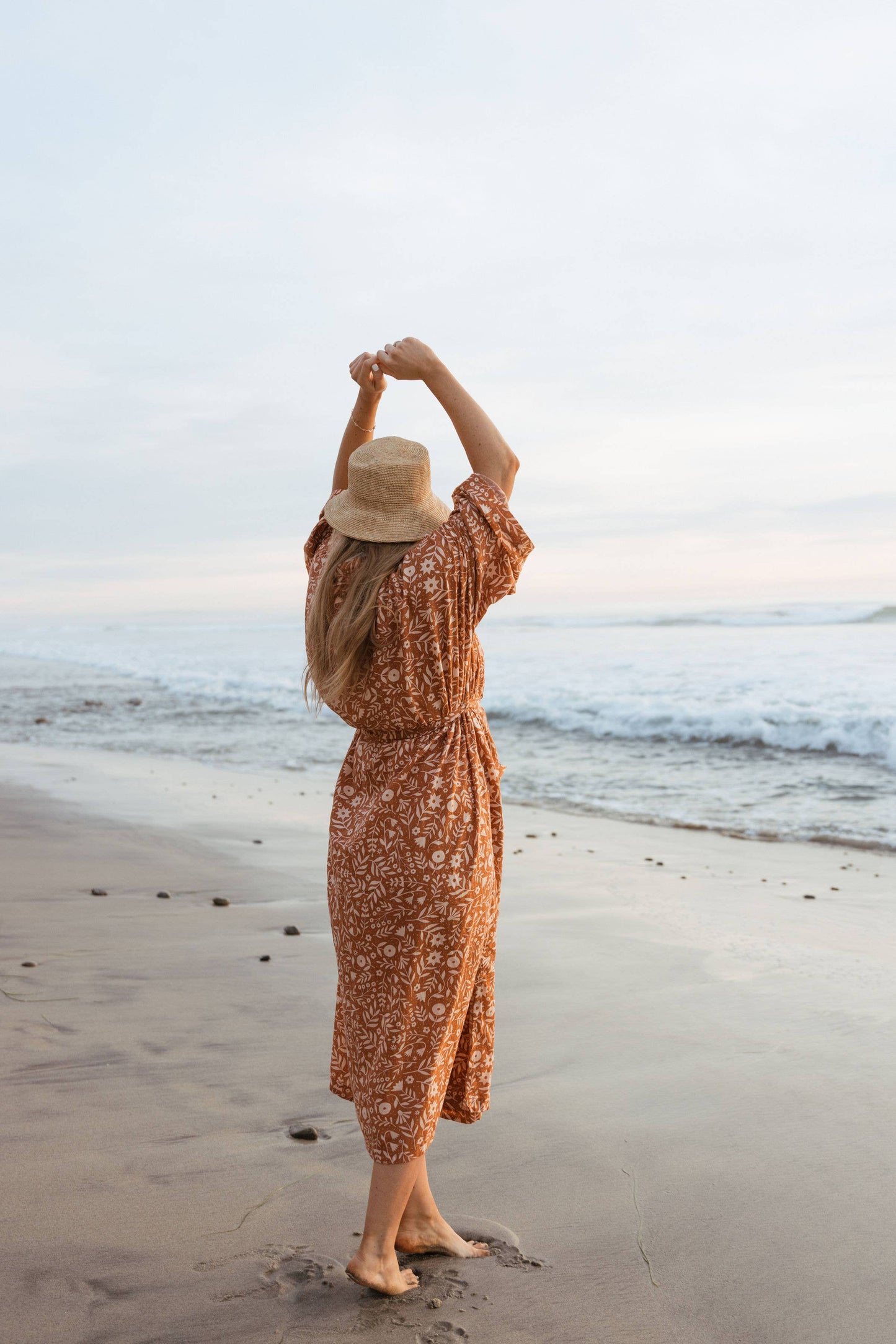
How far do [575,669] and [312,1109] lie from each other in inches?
781

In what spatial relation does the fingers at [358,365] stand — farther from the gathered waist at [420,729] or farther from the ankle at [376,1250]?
the ankle at [376,1250]

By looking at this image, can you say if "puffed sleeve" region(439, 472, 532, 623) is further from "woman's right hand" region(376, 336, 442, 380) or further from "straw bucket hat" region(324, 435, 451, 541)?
"woman's right hand" region(376, 336, 442, 380)

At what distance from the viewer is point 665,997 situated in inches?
170

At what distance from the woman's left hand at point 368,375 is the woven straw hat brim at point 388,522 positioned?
40 centimetres

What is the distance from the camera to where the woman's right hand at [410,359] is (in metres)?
2.52

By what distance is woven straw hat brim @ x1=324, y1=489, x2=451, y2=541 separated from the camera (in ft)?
7.86

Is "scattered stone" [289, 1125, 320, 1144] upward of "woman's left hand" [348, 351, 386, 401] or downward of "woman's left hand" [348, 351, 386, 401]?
downward

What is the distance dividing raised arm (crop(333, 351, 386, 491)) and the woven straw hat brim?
35cm

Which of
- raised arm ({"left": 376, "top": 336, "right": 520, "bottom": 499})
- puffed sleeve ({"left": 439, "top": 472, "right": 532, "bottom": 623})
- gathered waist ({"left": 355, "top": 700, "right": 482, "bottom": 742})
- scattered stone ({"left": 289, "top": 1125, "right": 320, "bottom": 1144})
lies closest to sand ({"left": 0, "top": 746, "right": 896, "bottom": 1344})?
scattered stone ({"left": 289, "top": 1125, "right": 320, "bottom": 1144})

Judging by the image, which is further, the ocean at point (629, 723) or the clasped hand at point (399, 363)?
the ocean at point (629, 723)

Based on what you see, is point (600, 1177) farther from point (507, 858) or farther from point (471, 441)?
point (507, 858)

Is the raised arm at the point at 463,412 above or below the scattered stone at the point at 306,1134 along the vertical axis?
above

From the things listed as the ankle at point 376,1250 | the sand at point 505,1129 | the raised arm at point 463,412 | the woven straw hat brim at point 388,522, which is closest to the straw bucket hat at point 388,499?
the woven straw hat brim at point 388,522

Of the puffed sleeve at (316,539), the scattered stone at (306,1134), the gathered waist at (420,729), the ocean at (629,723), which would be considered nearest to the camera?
the gathered waist at (420,729)
